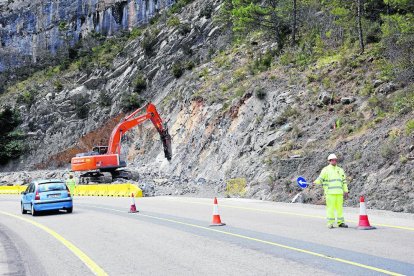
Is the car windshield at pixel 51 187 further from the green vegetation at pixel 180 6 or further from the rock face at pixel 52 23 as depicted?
the rock face at pixel 52 23

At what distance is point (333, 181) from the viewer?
12164 mm

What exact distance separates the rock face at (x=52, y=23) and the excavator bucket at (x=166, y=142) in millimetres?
42025

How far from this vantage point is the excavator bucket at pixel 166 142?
3609cm

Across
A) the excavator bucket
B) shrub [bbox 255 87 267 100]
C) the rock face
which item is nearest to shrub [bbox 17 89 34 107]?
the rock face

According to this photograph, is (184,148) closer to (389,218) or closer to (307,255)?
(389,218)

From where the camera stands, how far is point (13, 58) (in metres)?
86.6

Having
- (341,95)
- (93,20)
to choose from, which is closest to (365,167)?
(341,95)

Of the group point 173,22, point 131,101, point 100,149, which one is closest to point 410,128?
point 100,149

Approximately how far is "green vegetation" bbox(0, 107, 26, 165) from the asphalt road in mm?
47474

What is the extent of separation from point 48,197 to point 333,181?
12.4 m

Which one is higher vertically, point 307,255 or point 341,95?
point 341,95

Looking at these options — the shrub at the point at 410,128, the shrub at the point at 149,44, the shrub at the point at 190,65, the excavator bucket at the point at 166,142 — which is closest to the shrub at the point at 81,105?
the shrub at the point at 149,44

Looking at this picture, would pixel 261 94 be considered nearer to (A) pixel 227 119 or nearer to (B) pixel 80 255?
(A) pixel 227 119

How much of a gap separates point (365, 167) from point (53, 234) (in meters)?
11.8
